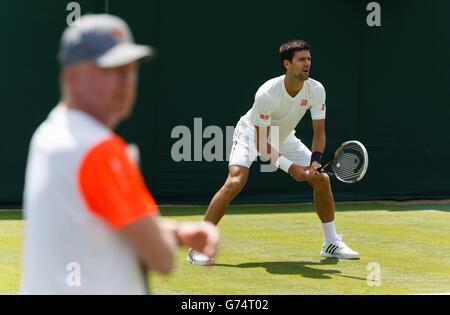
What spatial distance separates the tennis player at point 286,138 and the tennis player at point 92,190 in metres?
5.87

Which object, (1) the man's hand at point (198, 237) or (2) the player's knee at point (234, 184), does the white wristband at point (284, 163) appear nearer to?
(2) the player's knee at point (234, 184)

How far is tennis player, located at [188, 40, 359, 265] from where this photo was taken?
8664 millimetres

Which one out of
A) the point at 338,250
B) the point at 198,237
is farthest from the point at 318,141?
the point at 198,237

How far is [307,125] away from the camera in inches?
532

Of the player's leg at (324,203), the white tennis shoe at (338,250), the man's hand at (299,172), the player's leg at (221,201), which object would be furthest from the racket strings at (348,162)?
the player's leg at (221,201)

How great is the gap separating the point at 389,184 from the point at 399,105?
108cm

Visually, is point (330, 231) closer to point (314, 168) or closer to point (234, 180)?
point (314, 168)

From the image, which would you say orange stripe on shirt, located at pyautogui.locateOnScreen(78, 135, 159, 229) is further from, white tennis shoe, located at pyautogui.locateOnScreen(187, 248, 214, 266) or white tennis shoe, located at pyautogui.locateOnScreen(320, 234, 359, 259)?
white tennis shoe, located at pyautogui.locateOnScreen(320, 234, 359, 259)

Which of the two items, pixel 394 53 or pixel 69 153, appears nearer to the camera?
pixel 69 153

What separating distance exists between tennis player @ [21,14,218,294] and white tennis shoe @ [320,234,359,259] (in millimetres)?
6320

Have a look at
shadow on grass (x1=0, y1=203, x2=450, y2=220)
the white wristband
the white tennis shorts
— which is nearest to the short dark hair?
the white tennis shorts

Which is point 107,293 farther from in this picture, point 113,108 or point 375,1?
point 375,1

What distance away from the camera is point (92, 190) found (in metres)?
2.51
